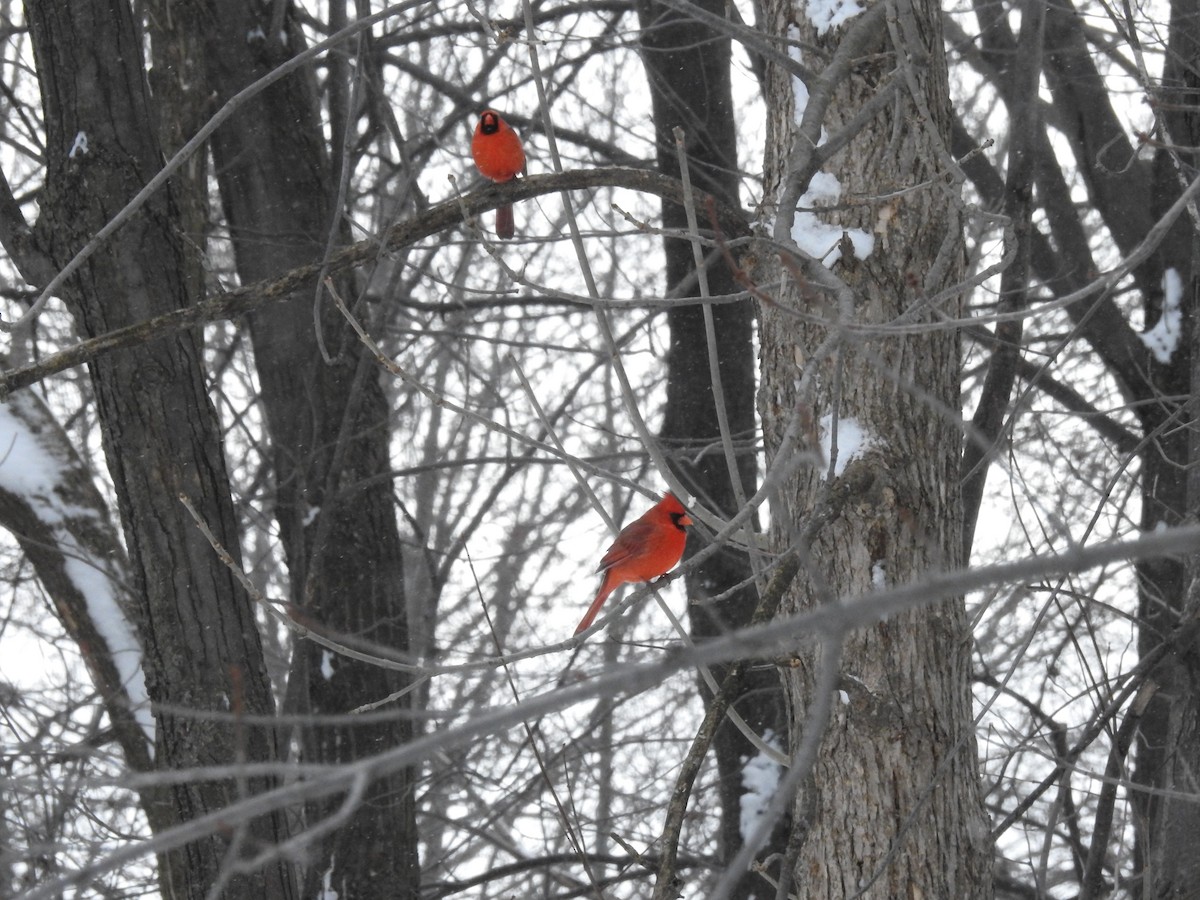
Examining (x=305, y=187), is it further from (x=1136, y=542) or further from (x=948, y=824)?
(x=1136, y=542)

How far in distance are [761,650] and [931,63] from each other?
2.58 metres

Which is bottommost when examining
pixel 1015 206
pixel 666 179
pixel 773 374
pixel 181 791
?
pixel 181 791

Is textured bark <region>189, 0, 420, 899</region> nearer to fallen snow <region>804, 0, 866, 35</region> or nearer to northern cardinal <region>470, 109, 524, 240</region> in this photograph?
northern cardinal <region>470, 109, 524, 240</region>

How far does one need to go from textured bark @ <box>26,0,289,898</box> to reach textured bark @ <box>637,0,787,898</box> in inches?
107

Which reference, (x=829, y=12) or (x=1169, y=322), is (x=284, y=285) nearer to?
(x=829, y=12)

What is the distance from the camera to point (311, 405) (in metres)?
6.31

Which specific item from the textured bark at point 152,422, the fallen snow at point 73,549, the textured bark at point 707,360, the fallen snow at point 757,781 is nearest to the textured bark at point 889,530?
the textured bark at point 152,422

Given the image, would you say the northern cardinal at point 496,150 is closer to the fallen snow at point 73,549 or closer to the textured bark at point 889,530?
the textured bark at point 889,530

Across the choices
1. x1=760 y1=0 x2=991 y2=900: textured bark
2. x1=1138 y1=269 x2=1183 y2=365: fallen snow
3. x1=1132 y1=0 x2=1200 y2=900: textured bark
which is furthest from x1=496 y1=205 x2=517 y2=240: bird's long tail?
x1=1138 y1=269 x2=1183 y2=365: fallen snow

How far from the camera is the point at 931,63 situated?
3.36 meters

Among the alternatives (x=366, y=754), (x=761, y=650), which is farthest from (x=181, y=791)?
(x=761, y=650)

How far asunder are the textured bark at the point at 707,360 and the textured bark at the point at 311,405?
65.2 inches

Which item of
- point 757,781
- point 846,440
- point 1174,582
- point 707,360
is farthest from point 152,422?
point 1174,582

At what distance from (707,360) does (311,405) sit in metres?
2.24
